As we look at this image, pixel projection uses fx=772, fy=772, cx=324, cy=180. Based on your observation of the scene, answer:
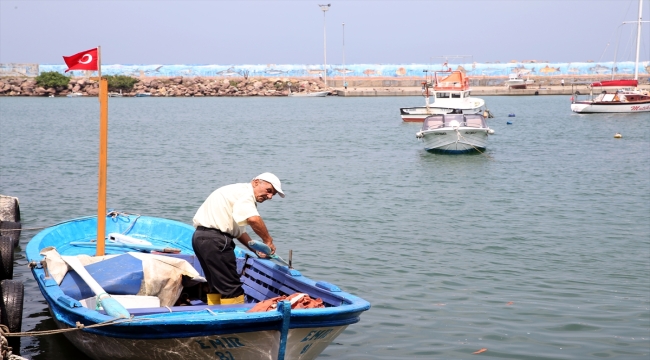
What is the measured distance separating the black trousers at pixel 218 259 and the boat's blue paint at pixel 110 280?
34.4 inches

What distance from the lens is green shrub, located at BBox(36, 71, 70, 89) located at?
116 meters

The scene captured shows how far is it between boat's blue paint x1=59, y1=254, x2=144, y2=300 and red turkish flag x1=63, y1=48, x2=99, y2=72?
291 cm

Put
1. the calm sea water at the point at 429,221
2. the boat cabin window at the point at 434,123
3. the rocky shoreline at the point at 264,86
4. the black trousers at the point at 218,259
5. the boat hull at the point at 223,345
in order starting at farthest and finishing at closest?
the rocky shoreline at the point at 264,86
the boat cabin window at the point at 434,123
the calm sea water at the point at 429,221
the black trousers at the point at 218,259
the boat hull at the point at 223,345

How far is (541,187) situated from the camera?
24375 mm

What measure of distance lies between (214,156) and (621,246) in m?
21.4

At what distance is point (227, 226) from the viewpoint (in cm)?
841

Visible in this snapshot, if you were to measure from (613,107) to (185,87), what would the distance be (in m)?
74.6

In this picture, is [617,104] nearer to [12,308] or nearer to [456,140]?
[456,140]

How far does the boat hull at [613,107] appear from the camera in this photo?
204 feet

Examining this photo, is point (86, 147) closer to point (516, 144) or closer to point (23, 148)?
point (23, 148)

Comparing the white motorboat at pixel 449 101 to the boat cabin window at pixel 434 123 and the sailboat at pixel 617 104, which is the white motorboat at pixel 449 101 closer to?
the sailboat at pixel 617 104

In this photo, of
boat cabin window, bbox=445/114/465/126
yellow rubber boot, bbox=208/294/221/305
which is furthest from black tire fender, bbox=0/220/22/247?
boat cabin window, bbox=445/114/465/126

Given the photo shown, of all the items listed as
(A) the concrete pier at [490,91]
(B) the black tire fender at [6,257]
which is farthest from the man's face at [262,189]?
(A) the concrete pier at [490,91]

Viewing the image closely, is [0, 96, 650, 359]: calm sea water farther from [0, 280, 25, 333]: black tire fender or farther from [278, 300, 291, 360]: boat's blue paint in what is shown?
[278, 300, 291, 360]: boat's blue paint
